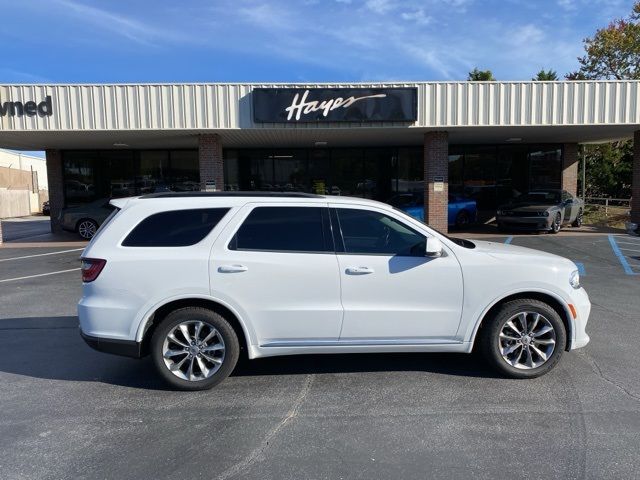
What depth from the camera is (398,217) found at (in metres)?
4.62

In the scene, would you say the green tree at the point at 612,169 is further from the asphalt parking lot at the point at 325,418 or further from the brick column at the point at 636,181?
the asphalt parking lot at the point at 325,418

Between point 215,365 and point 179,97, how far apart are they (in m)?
11.1

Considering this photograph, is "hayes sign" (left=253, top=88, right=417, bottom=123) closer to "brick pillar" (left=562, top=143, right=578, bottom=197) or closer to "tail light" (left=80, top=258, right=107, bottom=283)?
"brick pillar" (left=562, top=143, right=578, bottom=197)

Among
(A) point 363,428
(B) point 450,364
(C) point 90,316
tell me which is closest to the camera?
(A) point 363,428

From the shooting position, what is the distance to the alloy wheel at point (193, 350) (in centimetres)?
442

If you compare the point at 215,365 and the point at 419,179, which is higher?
the point at 419,179

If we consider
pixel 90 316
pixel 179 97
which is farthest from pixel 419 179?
pixel 90 316

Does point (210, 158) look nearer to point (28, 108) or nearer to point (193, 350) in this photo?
point (28, 108)

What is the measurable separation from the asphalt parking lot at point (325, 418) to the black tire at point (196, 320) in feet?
0.40

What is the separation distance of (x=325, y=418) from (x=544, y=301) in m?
2.29

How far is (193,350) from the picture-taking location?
4426mm

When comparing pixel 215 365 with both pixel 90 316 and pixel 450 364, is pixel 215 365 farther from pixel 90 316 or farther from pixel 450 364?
pixel 450 364

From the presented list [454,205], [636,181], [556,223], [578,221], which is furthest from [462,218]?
[636,181]

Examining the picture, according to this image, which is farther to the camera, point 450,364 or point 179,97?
point 179,97
